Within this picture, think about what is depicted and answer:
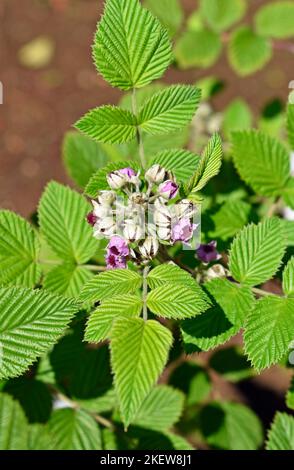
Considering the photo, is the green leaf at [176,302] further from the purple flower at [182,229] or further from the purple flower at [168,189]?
the purple flower at [168,189]

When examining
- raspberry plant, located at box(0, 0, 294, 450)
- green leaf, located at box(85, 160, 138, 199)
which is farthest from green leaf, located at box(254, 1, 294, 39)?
green leaf, located at box(85, 160, 138, 199)

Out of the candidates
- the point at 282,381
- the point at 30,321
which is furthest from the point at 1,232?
the point at 282,381

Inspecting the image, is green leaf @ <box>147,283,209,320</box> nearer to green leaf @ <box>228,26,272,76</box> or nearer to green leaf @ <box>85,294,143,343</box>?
green leaf @ <box>85,294,143,343</box>

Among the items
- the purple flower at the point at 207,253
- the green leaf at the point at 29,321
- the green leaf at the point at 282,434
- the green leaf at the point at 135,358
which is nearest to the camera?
the green leaf at the point at 135,358

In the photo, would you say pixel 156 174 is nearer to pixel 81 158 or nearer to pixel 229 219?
pixel 229 219

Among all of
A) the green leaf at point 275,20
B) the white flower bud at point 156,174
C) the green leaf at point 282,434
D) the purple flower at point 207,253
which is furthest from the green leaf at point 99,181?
the green leaf at point 275,20

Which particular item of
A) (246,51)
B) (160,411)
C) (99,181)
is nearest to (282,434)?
(160,411)
